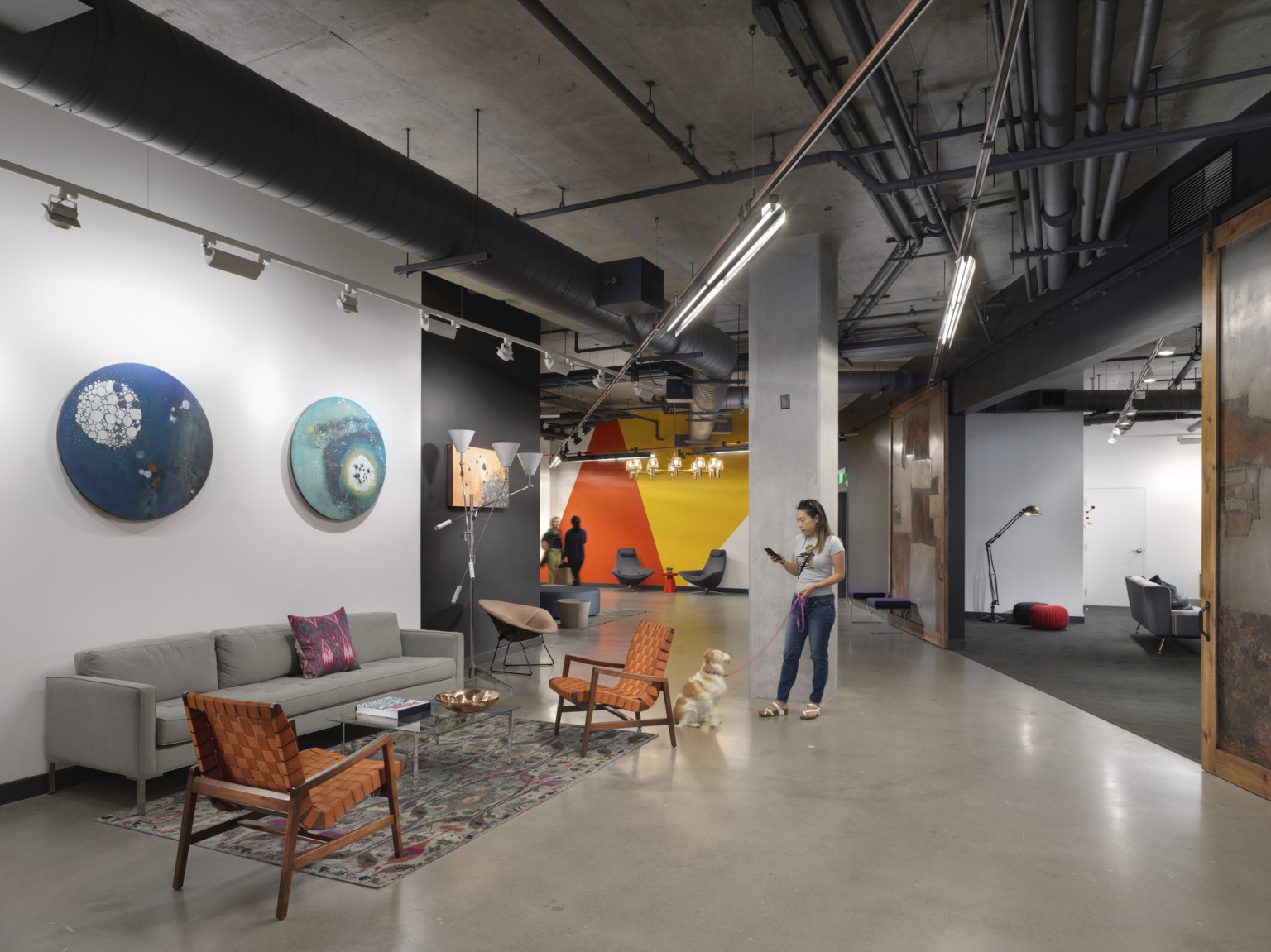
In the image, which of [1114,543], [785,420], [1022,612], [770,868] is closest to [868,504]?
[1022,612]

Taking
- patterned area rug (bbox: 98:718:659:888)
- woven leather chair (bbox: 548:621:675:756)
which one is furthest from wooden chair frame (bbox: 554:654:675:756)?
patterned area rug (bbox: 98:718:659:888)

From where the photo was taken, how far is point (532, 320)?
939cm

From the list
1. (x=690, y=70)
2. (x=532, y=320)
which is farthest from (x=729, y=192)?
(x=532, y=320)

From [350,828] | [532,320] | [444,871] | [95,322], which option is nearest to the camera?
[444,871]

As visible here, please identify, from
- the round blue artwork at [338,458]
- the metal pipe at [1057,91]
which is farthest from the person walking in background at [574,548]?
the metal pipe at [1057,91]

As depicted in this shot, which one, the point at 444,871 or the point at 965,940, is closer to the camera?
the point at 965,940

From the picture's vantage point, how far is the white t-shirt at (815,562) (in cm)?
596

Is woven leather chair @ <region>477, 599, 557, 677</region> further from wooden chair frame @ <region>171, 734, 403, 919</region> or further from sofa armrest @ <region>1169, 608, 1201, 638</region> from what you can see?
sofa armrest @ <region>1169, 608, 1201, 638</region>

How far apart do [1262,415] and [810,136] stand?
3281 millimetres

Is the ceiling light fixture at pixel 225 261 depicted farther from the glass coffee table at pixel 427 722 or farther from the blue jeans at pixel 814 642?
the blue jeans at pixel 814 642

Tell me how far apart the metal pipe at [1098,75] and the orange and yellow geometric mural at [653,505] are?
12730 mm

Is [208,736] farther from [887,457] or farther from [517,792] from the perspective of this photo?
[887,457]

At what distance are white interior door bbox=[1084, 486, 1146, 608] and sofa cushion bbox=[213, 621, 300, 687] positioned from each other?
575 inches

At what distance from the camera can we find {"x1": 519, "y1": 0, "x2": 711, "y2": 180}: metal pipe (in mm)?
3762
